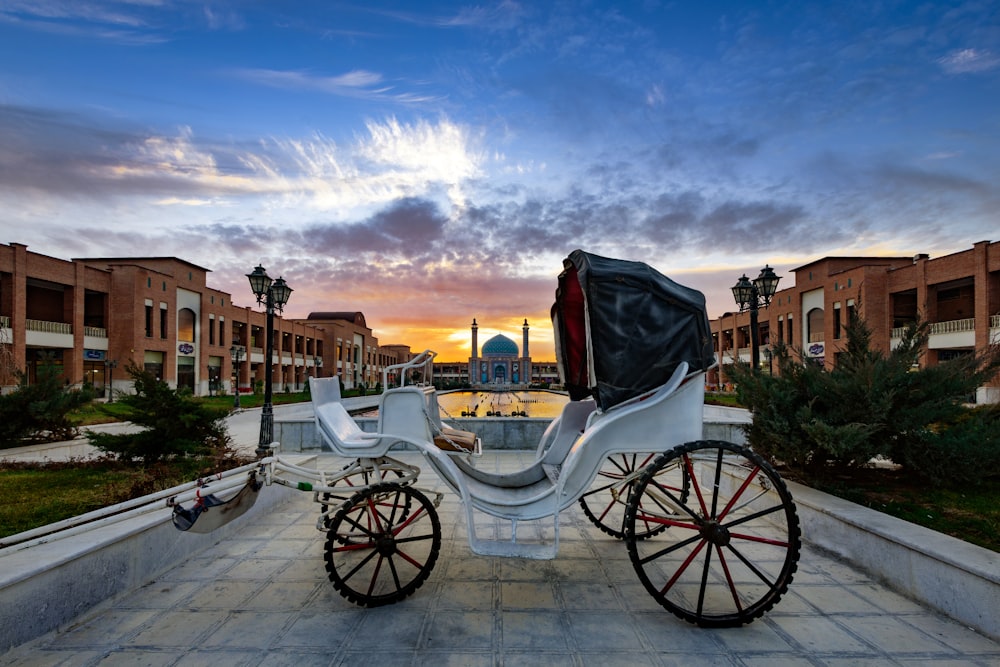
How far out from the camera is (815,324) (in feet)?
137

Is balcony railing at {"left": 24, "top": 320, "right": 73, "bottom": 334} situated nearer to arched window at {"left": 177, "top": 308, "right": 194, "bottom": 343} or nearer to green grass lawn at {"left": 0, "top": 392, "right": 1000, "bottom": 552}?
arched window at {"left": 177, "top": 308, "right": 194, "bottom": 343}

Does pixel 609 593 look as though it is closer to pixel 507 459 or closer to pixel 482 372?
pixel 507 459

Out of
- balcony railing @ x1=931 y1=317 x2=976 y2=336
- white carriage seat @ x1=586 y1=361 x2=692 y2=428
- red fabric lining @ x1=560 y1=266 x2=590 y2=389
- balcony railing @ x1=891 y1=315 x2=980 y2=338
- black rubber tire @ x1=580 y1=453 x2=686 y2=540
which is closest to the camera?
white carriage seat @ x1=586 y1=361 x2=692 y2=428

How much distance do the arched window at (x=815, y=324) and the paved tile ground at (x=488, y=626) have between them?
42781 millimetres

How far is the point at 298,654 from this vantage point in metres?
3.09

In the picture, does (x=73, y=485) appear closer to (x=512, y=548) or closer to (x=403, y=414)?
(x=403, y=414)

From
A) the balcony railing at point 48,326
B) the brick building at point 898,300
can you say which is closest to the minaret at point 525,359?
the brick building at point 898,300

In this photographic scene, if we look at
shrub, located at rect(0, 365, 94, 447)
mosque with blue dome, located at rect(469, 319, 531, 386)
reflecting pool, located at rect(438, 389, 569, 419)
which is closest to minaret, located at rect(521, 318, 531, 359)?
mosque with blue dome, located at rect(469, 319, 531, 386)

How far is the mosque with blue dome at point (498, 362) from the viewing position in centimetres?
8025

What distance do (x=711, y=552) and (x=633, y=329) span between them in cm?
193

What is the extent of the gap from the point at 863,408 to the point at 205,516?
6573mm

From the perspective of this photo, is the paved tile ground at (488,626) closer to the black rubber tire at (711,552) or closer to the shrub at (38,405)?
the black rubber tire at (711,552)

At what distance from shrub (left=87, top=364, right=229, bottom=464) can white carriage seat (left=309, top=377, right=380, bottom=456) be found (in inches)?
151

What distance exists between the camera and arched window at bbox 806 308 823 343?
40.9m
